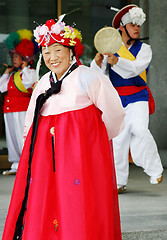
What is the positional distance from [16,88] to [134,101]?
215 centimetres

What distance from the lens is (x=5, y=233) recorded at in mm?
2756

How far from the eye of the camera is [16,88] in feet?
20.5

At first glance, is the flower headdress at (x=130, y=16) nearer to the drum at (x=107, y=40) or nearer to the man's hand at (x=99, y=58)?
the man's hand at (x=99, y=58)

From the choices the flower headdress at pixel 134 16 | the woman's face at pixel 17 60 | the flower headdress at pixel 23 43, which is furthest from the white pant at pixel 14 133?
the flower headdress at pixel 134 16

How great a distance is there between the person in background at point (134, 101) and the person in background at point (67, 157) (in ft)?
5.80

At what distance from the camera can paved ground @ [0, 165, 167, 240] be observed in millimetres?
3277

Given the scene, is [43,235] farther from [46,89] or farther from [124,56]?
[124,56]

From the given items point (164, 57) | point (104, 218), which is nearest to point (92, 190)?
point (104, 218)

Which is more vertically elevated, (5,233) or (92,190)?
(92,190)

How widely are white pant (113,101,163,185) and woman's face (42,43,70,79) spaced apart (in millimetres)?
1965

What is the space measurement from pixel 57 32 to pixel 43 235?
119 cm

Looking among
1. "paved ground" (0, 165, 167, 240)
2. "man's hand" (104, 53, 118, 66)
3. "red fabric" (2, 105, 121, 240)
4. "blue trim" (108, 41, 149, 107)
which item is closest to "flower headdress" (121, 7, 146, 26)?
"blue trim" (108, 41, 149, 107)

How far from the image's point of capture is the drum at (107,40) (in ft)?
13.1

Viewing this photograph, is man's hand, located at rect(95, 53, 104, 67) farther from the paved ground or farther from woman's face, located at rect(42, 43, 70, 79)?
woman's face, located at rect(42, 43, 70, 79)
